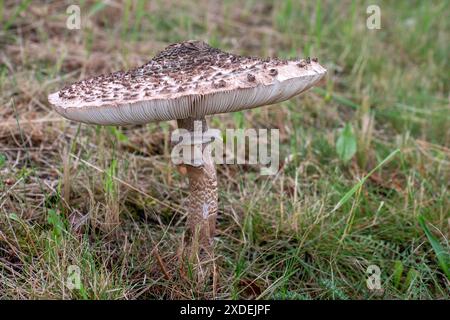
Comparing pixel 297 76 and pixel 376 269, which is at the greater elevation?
pixel 297 76

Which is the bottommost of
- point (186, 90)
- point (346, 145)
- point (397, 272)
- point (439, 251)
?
point (397, 272)

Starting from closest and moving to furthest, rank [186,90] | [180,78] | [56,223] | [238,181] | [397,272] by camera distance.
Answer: [186,90] → [180,78] → [56,223] → [397,272] → [238,181]

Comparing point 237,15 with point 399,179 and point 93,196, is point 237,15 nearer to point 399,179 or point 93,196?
point 399,179

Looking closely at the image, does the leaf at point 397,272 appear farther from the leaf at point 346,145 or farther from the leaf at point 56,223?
the leaf at point 56,223

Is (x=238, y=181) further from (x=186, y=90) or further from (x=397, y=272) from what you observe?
(x=186, y=90)

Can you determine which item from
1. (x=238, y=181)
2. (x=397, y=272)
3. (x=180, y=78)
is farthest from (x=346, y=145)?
(x=180, y=78)
